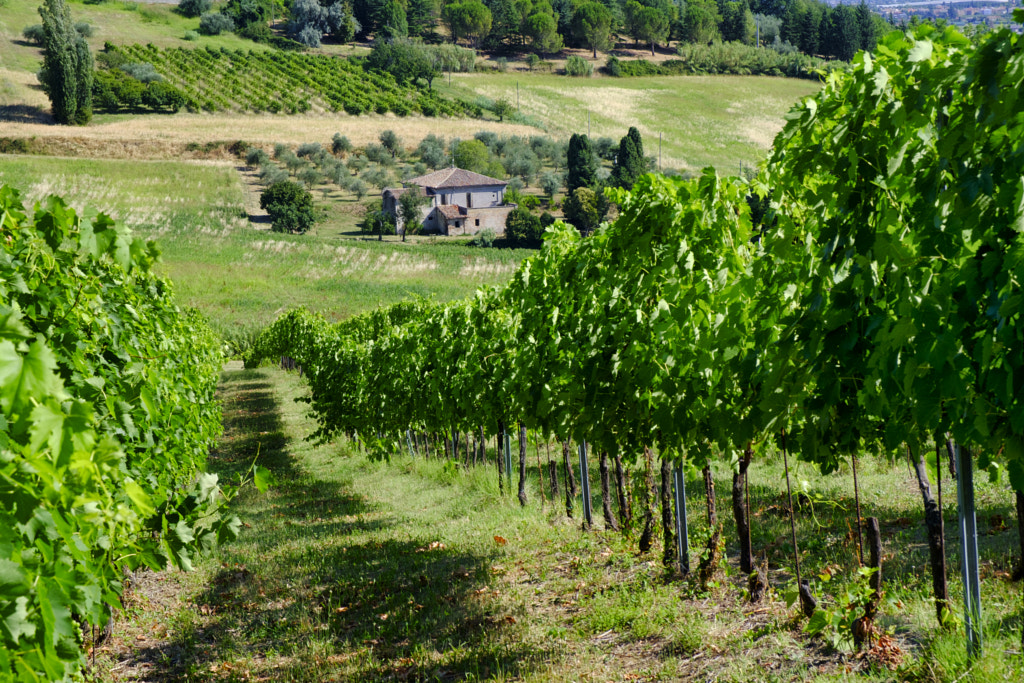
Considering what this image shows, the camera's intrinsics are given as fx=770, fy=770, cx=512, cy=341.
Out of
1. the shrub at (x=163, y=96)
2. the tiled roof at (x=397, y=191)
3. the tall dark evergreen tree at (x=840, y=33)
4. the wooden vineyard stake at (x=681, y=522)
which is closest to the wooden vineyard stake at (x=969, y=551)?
the wooden vineyard stake at (x=681, y=522)

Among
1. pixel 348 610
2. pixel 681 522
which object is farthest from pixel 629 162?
pixel 681 522

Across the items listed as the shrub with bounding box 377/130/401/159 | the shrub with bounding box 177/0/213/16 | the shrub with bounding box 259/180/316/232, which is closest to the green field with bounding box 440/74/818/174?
the shrub with bounding box 377/130/401/159

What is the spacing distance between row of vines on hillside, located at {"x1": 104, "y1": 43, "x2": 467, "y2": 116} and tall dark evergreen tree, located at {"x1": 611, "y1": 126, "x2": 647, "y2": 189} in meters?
34.6

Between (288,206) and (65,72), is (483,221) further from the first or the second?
(65,72)

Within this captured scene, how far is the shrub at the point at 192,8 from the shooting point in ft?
442

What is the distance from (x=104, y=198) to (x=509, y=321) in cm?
6702

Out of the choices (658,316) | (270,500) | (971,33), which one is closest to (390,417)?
(270,500)

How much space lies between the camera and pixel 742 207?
5.32 m

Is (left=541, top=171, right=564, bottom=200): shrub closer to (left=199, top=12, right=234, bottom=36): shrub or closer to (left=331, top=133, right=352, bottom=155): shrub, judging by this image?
A: (left=331, top=133, right=352, bottom=155): shrub

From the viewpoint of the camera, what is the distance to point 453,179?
79.0 metres

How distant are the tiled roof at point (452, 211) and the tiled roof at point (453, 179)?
4.80m

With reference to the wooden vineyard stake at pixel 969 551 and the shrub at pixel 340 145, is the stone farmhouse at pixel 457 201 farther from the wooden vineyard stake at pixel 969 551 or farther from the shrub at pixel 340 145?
the wooden vineyard stake at pixel 969 551

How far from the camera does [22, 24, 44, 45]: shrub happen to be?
343ft

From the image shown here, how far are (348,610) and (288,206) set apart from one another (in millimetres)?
68686
